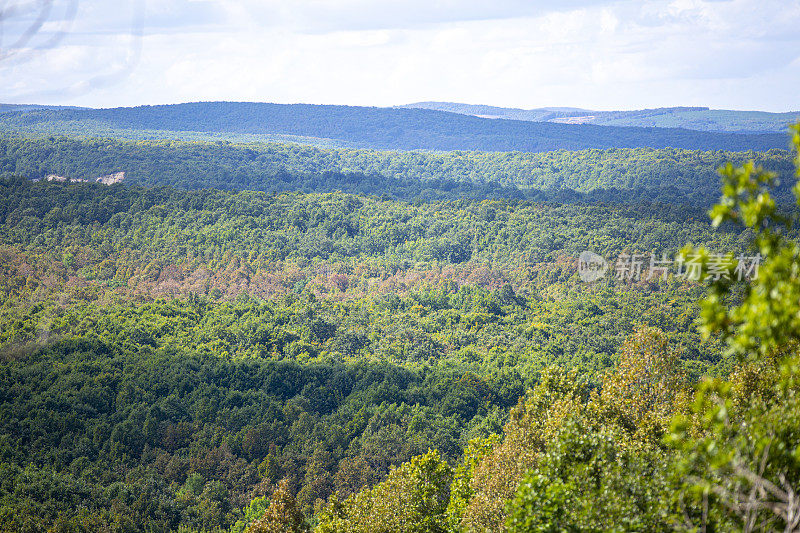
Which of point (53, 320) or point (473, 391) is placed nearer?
point (473, 391)

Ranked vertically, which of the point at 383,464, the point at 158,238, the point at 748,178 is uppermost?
the point at 748,178

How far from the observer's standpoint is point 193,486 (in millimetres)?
46438

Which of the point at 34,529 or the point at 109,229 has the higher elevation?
the point at 109,229

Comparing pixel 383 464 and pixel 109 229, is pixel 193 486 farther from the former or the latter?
pixel 109 229

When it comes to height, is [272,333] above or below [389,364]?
above

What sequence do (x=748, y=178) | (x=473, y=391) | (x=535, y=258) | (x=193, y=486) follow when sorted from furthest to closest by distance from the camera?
(x=535, y=258)
(x=473, y=391)
(x=193, y=486)
(x=748, y=178)

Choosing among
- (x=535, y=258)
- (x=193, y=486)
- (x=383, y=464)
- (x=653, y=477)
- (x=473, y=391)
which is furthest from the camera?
(x=535, y=258)

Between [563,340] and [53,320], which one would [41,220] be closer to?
[53,320]

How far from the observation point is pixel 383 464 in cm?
5031

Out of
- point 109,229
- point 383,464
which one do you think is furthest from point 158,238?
point 383,464

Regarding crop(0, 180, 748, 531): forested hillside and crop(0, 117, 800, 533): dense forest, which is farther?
crop(0, 180, 748, 531): forested hillside

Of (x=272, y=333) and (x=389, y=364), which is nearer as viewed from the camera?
(x=389, y=364)

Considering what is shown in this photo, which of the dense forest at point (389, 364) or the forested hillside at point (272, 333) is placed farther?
the forested hillside at point (272, 333)

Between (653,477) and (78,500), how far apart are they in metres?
39.4
